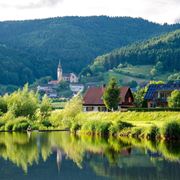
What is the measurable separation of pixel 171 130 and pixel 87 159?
13.8m

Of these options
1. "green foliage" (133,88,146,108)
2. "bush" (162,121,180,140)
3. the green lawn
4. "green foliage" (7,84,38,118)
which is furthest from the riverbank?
the green lawn

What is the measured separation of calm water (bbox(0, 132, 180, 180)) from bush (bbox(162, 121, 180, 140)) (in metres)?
2.69

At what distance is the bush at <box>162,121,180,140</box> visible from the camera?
5362 centimetres

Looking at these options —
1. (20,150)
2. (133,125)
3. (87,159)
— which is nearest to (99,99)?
(133,125)

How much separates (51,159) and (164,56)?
5876 inches

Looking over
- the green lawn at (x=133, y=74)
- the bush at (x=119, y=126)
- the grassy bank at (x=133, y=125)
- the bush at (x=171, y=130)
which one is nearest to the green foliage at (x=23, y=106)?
the grassy bank at (x=133, y=125)

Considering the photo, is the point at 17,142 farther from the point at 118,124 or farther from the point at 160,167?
the point at 160,167

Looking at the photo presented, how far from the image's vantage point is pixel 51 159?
43625mm

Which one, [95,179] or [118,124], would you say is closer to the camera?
[95,179]

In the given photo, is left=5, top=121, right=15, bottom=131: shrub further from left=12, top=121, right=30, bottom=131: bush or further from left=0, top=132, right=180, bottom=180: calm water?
left=0, top=132, right=180, bottom=180: calm water

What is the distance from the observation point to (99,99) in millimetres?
92688

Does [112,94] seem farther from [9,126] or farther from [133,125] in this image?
[133,125]

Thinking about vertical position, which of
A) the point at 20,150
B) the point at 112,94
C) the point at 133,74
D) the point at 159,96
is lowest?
the point at 20,150

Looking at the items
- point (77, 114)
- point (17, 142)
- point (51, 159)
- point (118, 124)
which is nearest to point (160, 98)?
point (77, 114)
